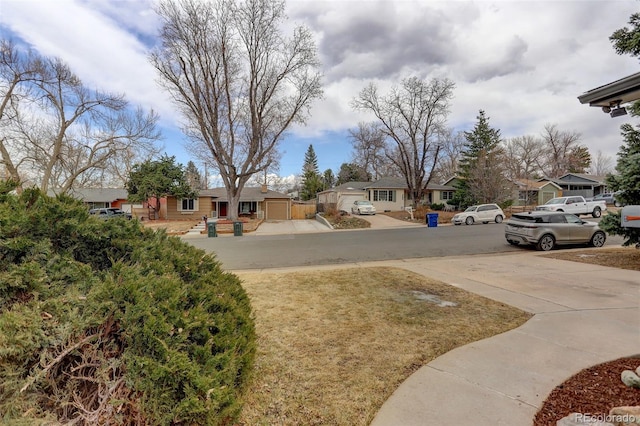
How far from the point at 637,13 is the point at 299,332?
409 inches

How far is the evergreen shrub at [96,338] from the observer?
1595 millimetres

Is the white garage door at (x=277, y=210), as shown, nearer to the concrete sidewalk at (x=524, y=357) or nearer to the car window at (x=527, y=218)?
the car window at (x=527, y=218)

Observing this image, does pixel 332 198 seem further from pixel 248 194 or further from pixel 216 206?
pixel 216 206

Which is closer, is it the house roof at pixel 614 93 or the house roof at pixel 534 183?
the house roof at pixel 614 93

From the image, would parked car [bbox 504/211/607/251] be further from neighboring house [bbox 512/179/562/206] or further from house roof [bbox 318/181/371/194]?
neighboring house [bbox 512/179/562/206]

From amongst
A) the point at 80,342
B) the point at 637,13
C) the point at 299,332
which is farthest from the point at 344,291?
the point at 637,13

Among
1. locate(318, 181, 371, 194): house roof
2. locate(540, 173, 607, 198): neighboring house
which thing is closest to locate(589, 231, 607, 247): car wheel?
locate(318, 181, 371, 194): house roof

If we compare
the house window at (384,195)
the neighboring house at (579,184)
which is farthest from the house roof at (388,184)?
the neighboring house at (579,184)

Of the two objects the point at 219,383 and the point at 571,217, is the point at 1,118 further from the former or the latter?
the point at 571,217

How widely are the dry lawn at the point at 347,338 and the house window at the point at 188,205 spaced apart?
27.9 metres

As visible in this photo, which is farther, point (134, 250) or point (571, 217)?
point (571, 217)

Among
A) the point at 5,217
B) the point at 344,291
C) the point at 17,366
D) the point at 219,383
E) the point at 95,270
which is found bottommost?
the point at 344,291

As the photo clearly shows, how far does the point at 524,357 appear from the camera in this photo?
125 inches

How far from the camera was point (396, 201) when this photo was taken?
122ft
